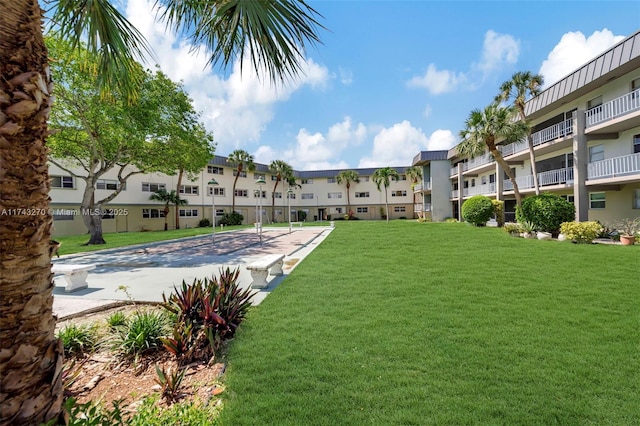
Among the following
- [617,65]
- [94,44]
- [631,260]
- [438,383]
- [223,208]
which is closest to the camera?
[438,383]

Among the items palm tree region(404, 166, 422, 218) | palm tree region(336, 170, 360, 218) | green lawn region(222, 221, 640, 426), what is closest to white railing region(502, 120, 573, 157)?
green lawn region(222, 221, 640, 426)

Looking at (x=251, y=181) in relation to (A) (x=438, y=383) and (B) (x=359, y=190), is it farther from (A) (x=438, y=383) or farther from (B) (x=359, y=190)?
(A) (x=438, y=383)

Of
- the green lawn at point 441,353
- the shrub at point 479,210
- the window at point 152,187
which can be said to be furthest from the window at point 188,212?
the green lawn at point 441,353

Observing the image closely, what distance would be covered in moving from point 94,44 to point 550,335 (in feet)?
24.3

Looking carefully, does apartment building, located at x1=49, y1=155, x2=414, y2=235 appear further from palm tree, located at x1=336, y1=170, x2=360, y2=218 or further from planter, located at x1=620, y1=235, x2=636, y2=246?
planter, located at x1=620, y1=235, x2=636, y2=246

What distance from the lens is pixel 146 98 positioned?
15.5 metres

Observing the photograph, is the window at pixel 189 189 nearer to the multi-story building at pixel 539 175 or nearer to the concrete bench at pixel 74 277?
the multi-story building at pixel 539 175

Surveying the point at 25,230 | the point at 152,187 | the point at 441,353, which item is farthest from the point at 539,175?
the point at 152,187

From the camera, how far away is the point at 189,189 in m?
36.9

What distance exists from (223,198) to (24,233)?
4003cm

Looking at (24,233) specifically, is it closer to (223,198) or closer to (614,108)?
(614,108)

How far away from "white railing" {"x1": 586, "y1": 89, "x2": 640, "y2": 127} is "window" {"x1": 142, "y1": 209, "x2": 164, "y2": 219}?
38272 mm

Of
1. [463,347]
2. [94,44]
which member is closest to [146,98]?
[94,44]

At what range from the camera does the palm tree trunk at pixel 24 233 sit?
70.3 inches
